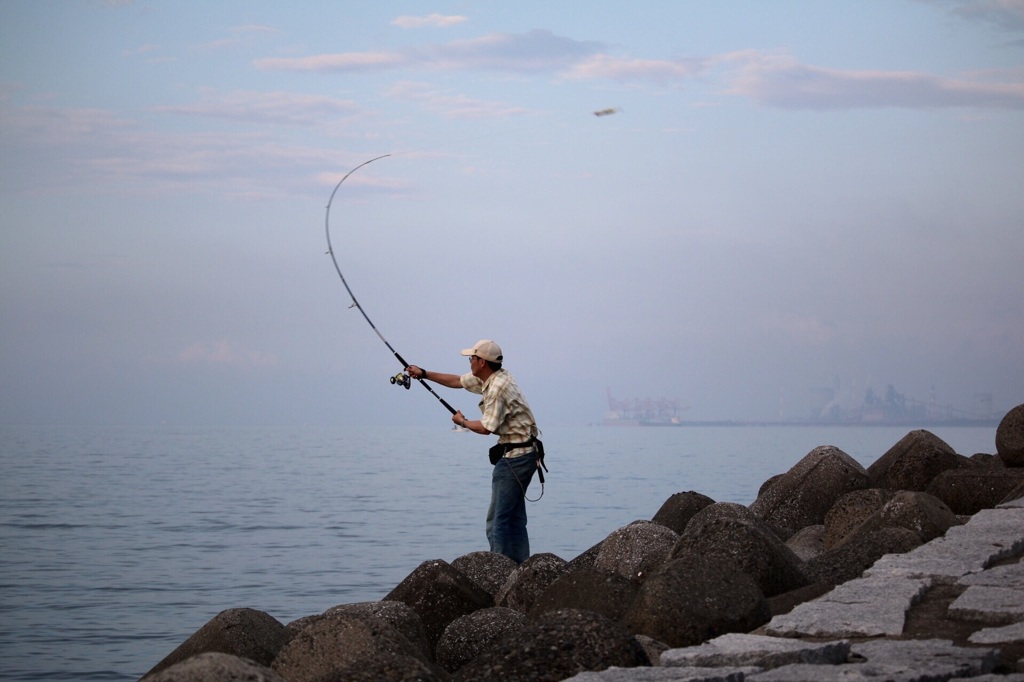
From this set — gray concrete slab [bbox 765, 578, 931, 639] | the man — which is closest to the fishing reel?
the man

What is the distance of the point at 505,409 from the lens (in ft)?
26.1

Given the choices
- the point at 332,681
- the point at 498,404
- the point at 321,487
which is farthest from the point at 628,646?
the point at 321,487

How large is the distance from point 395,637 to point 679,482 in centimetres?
3115

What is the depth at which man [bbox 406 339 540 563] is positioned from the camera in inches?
311

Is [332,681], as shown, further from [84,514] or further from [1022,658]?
[84,514]

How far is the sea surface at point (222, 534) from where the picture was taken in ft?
41.2

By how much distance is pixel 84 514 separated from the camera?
81.5 feet

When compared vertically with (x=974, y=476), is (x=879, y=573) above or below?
above

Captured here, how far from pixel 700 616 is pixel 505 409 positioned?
3.14 meters

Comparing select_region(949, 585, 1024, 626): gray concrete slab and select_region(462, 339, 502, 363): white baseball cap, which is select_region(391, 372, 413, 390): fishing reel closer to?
select_region(462, 339, 502, 363): white baseball cap

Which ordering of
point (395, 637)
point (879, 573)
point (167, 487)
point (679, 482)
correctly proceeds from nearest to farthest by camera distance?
point (395, 637)
point (879, 573)
point (167, 487)
point (679, 482)

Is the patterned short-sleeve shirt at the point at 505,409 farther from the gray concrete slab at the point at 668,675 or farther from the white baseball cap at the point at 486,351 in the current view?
the gray concrete slab at the point at 668,675

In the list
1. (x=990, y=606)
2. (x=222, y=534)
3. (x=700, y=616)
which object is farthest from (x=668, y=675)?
(x=222, y=534)

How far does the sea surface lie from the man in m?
3.97
